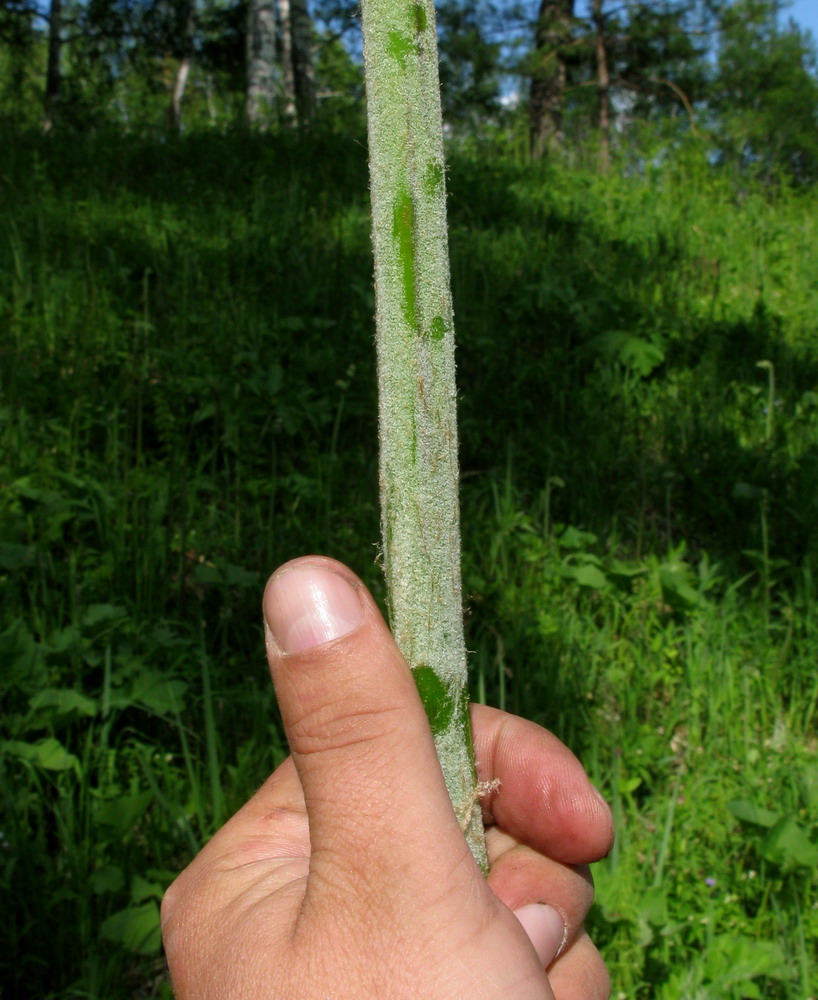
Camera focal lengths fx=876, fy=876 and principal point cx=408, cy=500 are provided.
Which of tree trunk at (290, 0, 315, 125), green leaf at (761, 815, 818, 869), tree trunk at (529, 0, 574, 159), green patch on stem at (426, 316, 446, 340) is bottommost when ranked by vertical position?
green leaf at (761, 815, 818, 869)

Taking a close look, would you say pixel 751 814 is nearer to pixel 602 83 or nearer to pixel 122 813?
pixel 122 813

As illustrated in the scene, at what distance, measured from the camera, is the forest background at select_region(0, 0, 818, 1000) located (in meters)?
1.79

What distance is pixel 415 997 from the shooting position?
863mm

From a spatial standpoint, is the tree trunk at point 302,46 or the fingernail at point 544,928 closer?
the fingernail at point 544,928

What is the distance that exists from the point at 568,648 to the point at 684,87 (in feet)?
79.5

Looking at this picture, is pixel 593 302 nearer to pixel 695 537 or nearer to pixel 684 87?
pixel 695 537

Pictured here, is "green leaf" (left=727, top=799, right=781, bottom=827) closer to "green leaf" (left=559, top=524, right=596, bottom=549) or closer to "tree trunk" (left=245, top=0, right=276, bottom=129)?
"green leaf" (left=559, top=524, right=596, bottom=549)

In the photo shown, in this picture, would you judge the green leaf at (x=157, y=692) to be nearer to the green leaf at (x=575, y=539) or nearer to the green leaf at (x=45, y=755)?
the green leaf at (x=45, y=755)

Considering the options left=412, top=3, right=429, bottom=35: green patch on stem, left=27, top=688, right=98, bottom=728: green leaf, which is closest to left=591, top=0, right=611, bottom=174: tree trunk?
left=27, top=688, right=98, bottom=728: green leaf

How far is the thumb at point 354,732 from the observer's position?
0.87m

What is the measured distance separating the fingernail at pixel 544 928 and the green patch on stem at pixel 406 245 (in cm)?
86

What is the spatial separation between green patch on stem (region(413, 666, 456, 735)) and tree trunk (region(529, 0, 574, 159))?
695 cm

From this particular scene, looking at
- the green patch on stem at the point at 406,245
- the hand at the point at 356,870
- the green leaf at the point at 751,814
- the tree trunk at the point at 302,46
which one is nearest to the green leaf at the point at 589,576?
the green leaf at the point at 751,814

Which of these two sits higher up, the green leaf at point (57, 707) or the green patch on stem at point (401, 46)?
the green patch on stem at point (401, 46)
